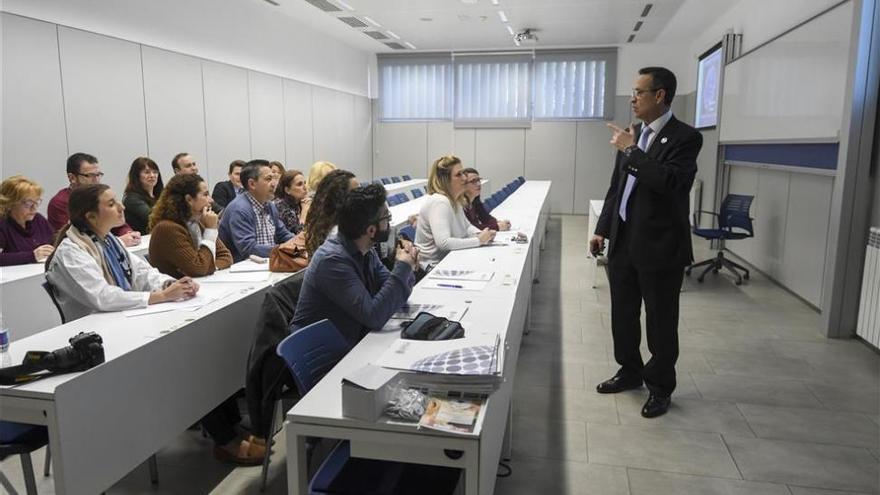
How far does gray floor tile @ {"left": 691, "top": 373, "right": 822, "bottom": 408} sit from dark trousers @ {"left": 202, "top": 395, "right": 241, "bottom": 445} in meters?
2.53

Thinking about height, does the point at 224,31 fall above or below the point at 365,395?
above

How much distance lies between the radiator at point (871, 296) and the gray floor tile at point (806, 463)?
4.67 ft

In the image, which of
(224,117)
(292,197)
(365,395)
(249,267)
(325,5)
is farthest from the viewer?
(325,5)

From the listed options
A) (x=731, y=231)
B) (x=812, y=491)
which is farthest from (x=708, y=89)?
(x=812, y=491)

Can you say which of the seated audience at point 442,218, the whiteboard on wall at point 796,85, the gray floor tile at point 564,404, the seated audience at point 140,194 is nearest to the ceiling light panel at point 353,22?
the seated audience at point 140,194

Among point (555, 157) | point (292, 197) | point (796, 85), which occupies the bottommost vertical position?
point (292, 197)

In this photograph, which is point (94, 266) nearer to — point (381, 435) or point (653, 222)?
point (381, 435)

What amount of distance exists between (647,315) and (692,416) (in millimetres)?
592

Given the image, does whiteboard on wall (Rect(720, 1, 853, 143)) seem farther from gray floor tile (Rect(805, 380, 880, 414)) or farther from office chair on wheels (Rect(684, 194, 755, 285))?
gray floor tile (Rect(805, 380, 880, 414))

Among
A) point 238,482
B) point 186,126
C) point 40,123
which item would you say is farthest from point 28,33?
point 238,482

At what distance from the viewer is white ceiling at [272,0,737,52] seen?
7688 mm

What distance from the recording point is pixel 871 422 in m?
2.96

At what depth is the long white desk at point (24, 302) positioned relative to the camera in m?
3.06

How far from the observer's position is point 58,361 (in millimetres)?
1813
